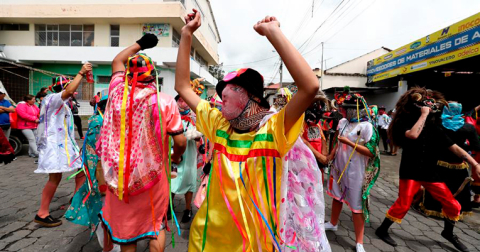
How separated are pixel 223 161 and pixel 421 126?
2.66 m

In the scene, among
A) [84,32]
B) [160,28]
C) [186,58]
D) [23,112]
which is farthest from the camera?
[84,32]

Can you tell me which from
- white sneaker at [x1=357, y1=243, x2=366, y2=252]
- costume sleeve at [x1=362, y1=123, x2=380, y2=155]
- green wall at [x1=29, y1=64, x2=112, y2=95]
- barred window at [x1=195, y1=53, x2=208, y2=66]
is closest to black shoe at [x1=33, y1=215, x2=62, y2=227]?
white sneaker at [x1=357, y1=243, x2=366, y2=252]

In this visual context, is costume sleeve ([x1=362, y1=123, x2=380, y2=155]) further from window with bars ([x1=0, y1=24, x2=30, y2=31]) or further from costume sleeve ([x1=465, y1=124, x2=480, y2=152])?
window with bars ([x1=0, y1=24, x2=30, y2=31])

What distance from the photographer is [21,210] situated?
12.1 ft

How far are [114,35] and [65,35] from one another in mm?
3573

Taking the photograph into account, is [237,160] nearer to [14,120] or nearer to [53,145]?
[53,145]

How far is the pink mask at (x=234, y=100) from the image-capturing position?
1458mm

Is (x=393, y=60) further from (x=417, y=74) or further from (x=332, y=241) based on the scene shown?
(x=332, y=241)

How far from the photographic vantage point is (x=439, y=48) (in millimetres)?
10102

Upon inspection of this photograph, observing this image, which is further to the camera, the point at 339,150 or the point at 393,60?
the point at 393,60

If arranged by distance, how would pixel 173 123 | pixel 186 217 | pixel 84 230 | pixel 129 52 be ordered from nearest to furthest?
pixel 173 123 < pixel 129 52 < pixel 84 230 < pixel 186 217

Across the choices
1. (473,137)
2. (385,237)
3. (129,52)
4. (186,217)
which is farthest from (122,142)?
(473,137)

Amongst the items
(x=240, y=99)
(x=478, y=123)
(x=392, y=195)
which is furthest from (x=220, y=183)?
(x=478, y=123)

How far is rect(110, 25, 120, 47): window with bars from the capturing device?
58.6 feet
